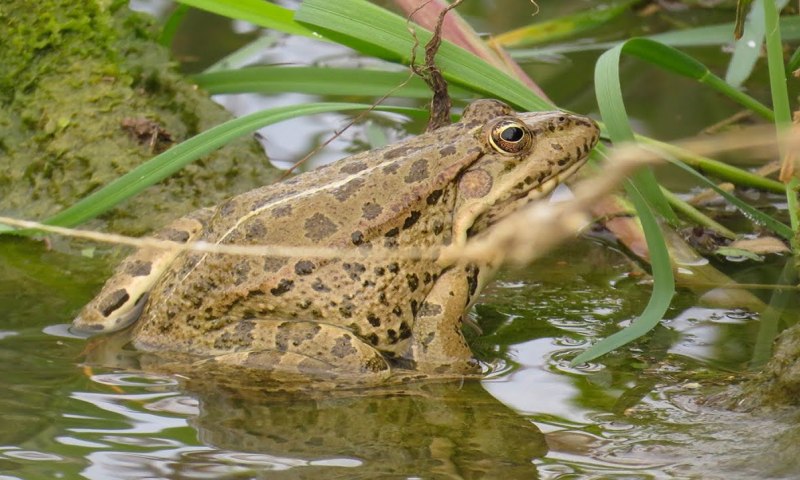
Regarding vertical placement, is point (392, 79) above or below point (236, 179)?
above

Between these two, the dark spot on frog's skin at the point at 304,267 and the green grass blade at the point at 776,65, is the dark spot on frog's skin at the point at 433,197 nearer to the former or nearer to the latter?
the dark spot on frog's skin at the point at 304,267

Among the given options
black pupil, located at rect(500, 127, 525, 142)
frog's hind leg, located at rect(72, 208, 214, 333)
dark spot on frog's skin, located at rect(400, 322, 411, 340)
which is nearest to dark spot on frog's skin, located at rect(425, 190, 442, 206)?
black pupil, located at rect(500, 127, 525, 142)

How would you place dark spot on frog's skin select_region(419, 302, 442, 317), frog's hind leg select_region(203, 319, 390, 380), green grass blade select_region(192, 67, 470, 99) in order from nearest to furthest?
frog's hind leg select_region(203, 319, 390, 380), dark spot on frog's skin select_region(419, 302, 442, 317), green grass blade select_region(192, 67, 470, 99)

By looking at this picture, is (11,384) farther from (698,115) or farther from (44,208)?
(698,115)

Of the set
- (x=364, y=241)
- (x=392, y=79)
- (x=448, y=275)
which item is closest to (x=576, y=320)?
(x=448, y=275)

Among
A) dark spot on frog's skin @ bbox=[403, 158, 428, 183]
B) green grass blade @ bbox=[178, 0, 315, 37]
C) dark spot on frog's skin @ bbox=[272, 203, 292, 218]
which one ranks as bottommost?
dark spot on frog's skin @ bbox=[272, 203, 292, 218]

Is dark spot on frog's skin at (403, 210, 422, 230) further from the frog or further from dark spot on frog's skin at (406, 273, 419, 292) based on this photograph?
dark spot on frog's skin at (406, 273, 419, 292)
